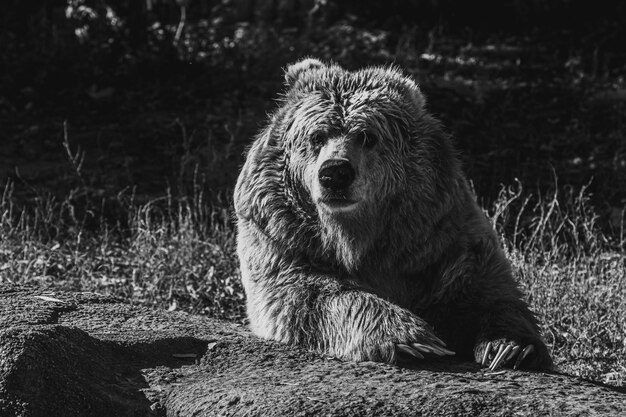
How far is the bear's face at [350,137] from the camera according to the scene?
471 centimetres

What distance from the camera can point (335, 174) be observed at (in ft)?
15.2

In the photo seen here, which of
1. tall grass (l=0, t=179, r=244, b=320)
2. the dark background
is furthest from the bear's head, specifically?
the dark background

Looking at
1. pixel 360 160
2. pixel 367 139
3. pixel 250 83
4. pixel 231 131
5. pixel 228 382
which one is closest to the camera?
pixel 228 382

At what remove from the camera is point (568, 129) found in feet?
31.7

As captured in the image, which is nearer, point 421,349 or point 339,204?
point 421,349

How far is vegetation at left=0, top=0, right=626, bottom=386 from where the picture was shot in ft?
23.0

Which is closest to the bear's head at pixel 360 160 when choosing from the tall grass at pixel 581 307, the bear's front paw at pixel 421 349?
the bear's front paw at pixel 421 349

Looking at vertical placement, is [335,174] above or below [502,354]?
above

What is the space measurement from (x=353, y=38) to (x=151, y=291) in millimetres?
5292

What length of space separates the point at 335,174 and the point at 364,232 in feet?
1.30

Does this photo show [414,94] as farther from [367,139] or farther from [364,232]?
[364,232]

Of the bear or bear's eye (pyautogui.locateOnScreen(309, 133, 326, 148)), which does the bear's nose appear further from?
bear's eye (pyautogui.locateOnScreen(309, 133, 326, 148))

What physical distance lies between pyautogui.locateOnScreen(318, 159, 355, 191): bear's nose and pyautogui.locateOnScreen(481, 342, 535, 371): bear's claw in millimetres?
967

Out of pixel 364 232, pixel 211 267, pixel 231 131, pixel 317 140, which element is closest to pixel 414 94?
pixel 317 140
